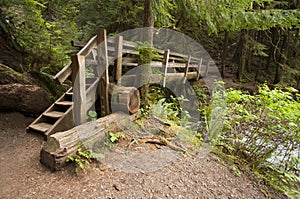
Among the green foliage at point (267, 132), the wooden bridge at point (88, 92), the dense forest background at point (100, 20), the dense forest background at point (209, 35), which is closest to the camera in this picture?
the green foliage at point (267, 132)

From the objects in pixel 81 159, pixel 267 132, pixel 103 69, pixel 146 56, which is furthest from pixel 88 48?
pixel 267 132

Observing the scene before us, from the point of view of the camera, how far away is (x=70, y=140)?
303cm

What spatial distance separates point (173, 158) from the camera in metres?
3.70

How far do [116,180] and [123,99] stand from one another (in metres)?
1.92

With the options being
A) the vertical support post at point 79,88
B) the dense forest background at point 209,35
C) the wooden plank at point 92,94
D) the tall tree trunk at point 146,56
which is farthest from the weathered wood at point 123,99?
the dense forest background at point 209,35

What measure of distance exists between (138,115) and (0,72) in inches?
140

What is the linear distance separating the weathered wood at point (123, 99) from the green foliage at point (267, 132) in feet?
7.34

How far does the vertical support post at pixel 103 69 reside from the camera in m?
3.97

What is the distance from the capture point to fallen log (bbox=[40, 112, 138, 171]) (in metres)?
2.85

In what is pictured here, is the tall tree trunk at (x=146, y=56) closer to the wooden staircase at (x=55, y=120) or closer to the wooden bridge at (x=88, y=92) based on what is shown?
the wooden bridge at (x=88, y=92)

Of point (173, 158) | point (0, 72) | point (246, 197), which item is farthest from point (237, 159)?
point (0, 72)

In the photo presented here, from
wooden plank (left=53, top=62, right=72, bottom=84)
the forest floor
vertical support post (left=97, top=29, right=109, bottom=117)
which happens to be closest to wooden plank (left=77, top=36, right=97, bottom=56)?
vertical support post (left=97, top=29, right=109, bottom=117)

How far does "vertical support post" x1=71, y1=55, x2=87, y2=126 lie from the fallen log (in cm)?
29

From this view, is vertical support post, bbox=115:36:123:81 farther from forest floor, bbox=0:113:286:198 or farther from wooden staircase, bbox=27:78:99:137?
forest floor, bbox=0:113:286:198
